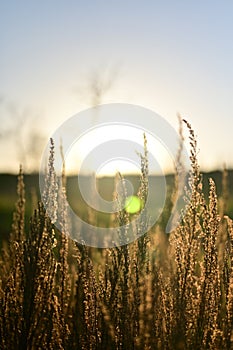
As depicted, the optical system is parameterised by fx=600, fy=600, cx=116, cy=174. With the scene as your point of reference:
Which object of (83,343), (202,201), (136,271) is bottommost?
(83,343)

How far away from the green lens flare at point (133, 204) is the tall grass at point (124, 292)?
55mm

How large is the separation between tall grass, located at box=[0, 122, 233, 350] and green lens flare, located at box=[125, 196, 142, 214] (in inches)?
2.2

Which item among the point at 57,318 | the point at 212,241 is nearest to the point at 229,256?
the point at 212,241

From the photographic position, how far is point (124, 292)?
3.38 metres

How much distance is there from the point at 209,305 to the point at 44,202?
1.10 m

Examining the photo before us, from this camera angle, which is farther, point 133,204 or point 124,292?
point 133,204

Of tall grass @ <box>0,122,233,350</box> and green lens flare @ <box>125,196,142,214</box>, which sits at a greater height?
green lens flare @ <box>125,196,142,214</box>

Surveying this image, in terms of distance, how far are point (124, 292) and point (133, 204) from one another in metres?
0.64

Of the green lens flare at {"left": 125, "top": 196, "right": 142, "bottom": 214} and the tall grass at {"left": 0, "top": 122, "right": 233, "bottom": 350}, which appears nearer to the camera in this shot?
the tall grass at {"left": 0, "top": 122, "right": 233, "bottom": 350}

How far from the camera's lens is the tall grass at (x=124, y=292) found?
3.31 m

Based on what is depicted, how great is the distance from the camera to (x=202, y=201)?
3477 millimetres

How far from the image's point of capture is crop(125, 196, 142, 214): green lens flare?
12.0 ft

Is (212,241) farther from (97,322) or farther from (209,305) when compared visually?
(97,322)

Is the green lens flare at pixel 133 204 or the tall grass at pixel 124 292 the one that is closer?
the tall grass at pixel 124 292
